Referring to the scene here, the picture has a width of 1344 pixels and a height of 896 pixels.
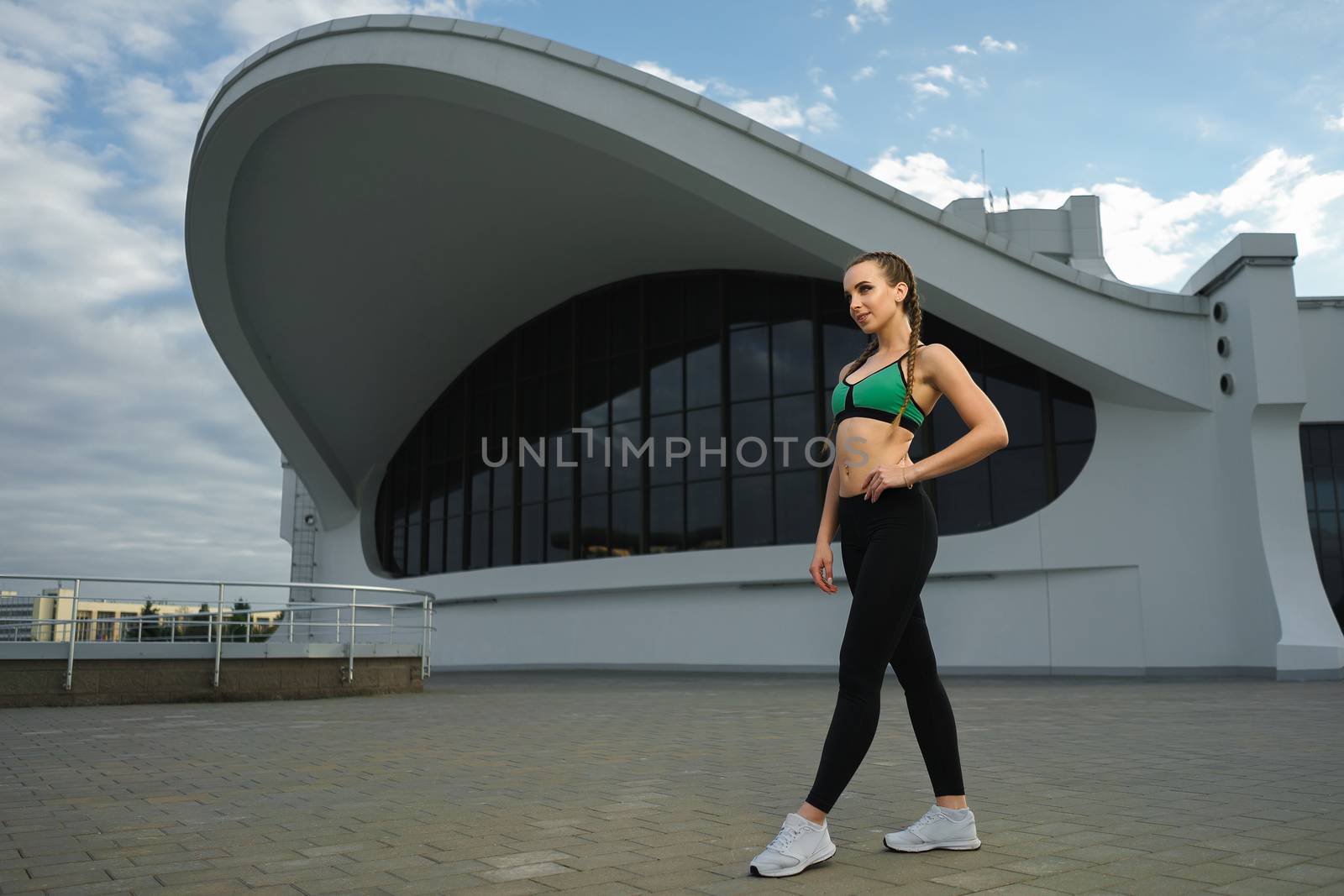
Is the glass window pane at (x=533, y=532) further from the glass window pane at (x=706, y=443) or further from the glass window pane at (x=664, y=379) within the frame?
the glass window pane at (x=706, y=443)

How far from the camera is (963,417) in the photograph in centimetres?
326

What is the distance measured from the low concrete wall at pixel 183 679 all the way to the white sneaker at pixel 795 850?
10.0 meters

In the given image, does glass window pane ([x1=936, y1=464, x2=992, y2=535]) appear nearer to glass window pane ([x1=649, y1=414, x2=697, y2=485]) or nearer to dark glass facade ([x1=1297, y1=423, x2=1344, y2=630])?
dark glass facade ([x1=1297, y1=423, x2=1344, y2=630])

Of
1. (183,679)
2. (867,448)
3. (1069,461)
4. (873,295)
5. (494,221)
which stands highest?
(494,221)

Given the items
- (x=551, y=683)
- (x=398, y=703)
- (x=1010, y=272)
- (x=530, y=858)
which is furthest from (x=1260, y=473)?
(x=530, y=858)

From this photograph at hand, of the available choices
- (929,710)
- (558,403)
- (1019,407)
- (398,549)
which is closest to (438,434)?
(398,549)

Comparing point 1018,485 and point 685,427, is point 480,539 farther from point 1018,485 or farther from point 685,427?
point 1018,485

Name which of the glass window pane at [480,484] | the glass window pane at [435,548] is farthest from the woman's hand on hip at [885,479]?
the glass window pane at [435,548]

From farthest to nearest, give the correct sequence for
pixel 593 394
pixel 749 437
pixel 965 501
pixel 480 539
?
pixel 480 539 → pixel 593 394 → pixel 749 437 → pixel 965 501

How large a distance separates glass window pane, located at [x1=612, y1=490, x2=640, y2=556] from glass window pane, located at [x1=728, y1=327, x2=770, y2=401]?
359 centimetres

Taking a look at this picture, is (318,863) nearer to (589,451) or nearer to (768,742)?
(768,742)

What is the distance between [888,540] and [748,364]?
1952 cm

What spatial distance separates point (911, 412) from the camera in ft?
11.5

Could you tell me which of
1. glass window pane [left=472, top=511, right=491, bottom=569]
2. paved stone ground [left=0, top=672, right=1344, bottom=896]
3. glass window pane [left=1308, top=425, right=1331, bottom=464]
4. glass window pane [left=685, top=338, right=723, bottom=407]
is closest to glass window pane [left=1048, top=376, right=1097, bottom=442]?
glass window pane [left=1308, top=425, right=1331, bottom=464]
